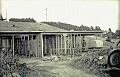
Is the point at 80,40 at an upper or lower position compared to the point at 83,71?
upper

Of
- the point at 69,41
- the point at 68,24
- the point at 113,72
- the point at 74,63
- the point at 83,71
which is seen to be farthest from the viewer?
the point at 68,24

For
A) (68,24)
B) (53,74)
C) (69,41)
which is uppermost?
(68,24)

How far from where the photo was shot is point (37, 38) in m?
27.5

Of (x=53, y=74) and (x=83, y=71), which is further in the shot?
(x=83, y=71)

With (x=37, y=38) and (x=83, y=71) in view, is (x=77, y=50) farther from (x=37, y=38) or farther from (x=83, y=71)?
(x=83, y=71)

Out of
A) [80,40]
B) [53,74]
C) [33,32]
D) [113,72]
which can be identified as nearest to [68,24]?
[80,40]

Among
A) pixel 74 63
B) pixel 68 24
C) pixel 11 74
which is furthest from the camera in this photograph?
pixel 68 24

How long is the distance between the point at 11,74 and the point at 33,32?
1410 centimetres

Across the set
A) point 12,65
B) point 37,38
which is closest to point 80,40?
point 37,38

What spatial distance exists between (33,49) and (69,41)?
442 cm

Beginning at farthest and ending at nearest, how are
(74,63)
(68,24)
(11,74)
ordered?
(68,24) → (74,63) → (11,74)

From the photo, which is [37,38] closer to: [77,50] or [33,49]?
[33,49]

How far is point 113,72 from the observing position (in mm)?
10203

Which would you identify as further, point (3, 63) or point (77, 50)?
point (77, 50)
